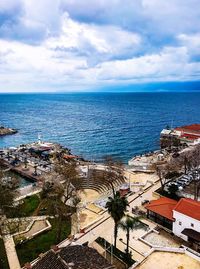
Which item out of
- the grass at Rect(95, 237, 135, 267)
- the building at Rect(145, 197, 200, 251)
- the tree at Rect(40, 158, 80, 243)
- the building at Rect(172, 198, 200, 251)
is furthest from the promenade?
the building at Rect(172, 198, 200, 251)

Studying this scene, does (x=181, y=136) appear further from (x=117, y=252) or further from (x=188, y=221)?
(x=117, y=252)

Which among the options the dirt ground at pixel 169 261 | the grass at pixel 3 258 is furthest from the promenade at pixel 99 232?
the grass at pixel 3 258

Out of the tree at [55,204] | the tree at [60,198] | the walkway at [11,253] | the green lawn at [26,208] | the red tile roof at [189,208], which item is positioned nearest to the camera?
the walkway at [11,253]

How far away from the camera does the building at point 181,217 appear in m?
35.9

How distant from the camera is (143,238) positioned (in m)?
36.9

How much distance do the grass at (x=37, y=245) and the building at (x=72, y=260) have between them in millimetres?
6306

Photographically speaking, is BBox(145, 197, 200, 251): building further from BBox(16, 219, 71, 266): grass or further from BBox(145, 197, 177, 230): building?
BBox(16, 219, 71, 266): grass

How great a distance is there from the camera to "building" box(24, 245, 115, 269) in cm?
2509

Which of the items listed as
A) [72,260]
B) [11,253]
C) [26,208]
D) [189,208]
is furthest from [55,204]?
[189,208]

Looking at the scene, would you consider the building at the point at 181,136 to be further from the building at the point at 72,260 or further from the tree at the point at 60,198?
the building at the point at 72,260

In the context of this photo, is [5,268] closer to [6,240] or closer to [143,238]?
[6,240]

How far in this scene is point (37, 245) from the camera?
118 ft

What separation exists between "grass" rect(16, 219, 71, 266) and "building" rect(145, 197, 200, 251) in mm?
12963

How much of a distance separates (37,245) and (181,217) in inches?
753
